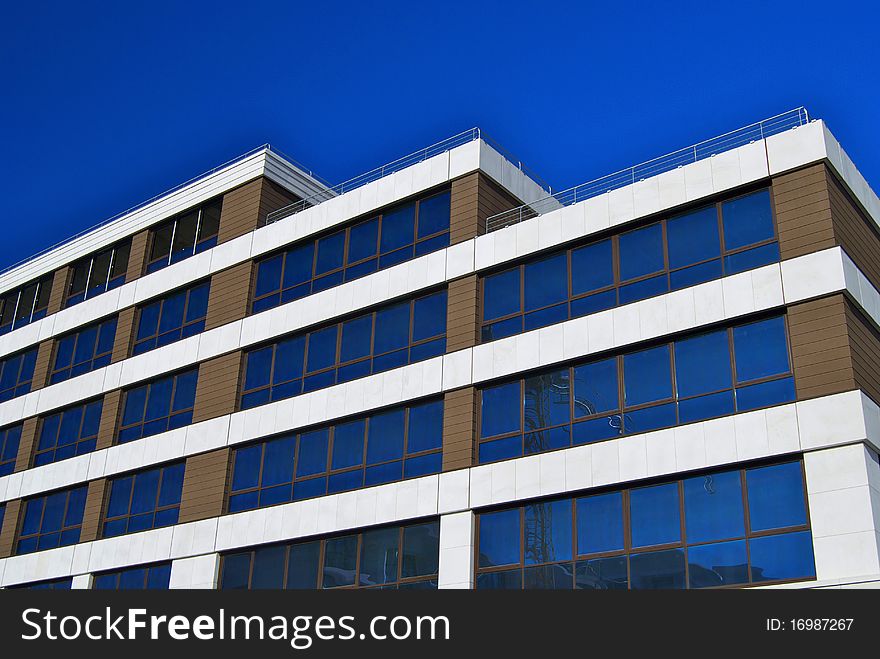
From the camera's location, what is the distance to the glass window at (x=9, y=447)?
43.7 meters

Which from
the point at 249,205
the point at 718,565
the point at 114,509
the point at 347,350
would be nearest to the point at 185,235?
the point at 249,205

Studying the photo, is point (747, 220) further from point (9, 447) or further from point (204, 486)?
point (9, 447)

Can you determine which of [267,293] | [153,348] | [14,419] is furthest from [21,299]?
[267,293]

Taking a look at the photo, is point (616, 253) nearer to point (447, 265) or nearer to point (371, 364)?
point (447, 265)

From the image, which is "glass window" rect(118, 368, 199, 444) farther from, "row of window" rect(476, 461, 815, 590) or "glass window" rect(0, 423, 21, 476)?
"row of window" rect(476, 461, 815, 590)

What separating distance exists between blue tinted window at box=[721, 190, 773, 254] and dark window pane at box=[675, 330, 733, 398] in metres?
2.48

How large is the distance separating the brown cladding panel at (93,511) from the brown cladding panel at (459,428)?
15148mm

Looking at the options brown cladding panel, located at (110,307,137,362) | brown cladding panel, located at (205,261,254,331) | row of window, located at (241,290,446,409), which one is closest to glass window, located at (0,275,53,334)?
brown cladding panel, located at (110,307,137,362)

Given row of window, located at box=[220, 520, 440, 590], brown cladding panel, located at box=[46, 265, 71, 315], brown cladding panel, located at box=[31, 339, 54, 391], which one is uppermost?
brown cladding panel, located at box=[46, 265, 71, 315]

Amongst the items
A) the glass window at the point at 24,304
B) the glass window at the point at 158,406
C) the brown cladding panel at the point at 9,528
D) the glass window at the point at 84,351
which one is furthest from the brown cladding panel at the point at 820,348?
the glass window at the point at 24,304

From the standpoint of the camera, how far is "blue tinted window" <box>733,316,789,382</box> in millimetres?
25438

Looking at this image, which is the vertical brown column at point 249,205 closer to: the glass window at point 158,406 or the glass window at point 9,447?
the glass window at point 158,406

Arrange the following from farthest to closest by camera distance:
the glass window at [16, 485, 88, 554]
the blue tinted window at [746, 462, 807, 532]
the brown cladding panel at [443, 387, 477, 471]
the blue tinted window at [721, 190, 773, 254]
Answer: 1. the glass window at [16, 485, 88, 554]
2. the brown cladding panel at [443, 387, 477, 471]
3. the blue tinted window at [721, 190, 773, 254]
4. the blue tinted window at [746, 462, 807, 532]

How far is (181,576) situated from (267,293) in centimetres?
991
